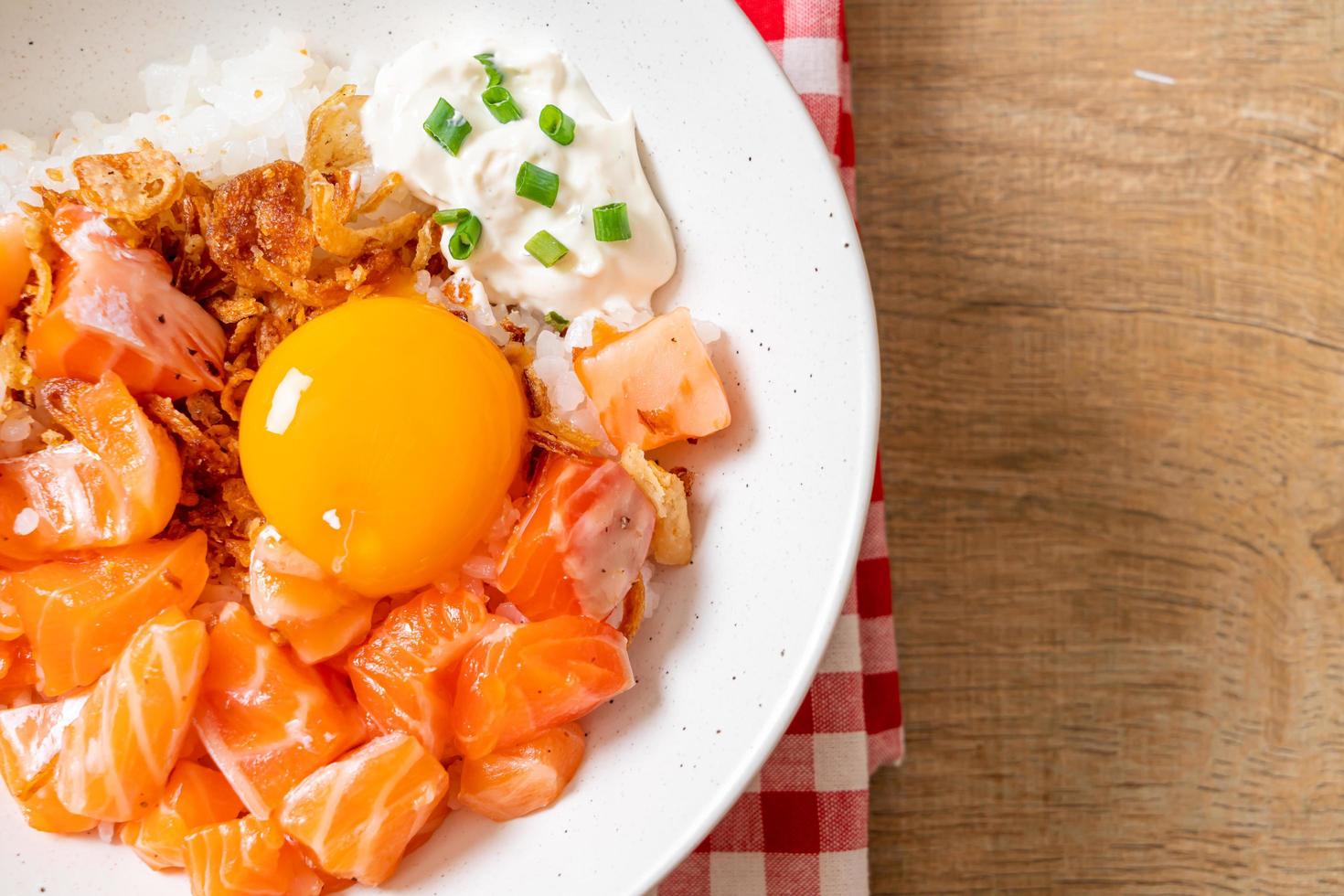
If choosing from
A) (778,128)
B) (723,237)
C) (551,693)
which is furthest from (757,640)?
(778,128)

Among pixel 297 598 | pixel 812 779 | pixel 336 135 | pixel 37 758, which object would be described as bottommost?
pixel 812 779

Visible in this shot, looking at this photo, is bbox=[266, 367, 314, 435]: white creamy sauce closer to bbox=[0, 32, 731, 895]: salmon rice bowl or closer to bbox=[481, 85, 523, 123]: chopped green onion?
bbox=[0, 32, 731, 895]: salmon rice bowl

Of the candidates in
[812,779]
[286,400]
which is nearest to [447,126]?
[286,400]

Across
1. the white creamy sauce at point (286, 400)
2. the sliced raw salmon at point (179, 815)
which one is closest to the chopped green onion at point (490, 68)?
the white creamy sauce at point (286, 400)

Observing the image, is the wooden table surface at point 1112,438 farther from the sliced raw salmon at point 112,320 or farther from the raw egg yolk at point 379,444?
the sliced raw salmon at point 112,320

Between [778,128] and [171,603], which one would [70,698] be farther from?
[778,128]

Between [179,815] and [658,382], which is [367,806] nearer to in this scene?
[179,815]
